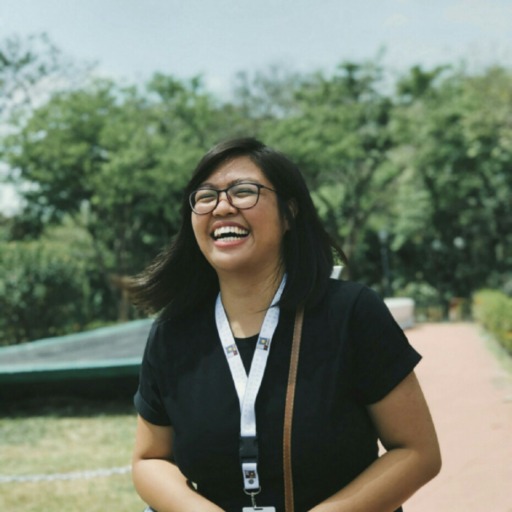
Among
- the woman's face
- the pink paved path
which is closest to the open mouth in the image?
the woman's face

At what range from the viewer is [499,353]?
468 inches

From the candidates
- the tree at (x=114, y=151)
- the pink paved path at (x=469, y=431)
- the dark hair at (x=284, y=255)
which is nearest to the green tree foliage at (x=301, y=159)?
the tree at (x=114, y=151)

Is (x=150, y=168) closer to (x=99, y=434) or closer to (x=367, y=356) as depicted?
(x=99, y=434)

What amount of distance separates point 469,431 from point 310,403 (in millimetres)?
4963

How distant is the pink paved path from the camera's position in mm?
4273

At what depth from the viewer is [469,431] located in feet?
20.0

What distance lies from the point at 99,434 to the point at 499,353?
777cm

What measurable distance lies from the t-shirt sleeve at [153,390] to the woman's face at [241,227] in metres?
0.28

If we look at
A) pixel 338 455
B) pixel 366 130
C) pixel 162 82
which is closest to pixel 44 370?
pixel 338 455

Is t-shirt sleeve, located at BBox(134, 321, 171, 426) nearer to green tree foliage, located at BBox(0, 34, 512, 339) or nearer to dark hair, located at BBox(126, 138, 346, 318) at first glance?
dark hair, located at BBox(126, 138, 346, 318)

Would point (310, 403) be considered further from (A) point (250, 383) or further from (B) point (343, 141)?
(B) point (343, 141)

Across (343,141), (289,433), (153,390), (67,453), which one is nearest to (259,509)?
(289,433)

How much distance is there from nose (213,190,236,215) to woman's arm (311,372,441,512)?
0.58m

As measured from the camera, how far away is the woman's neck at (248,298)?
176cm
